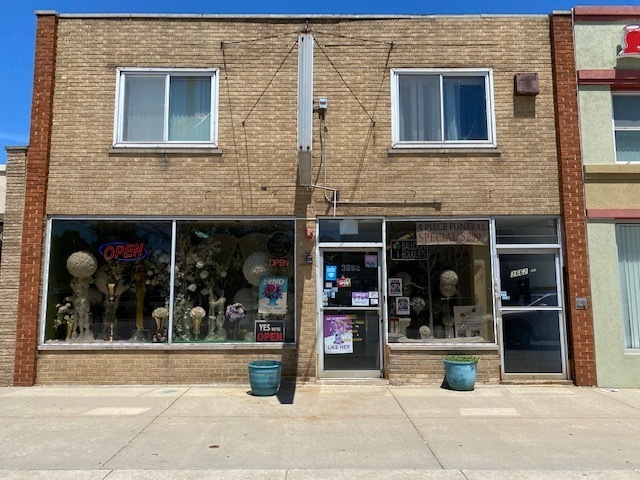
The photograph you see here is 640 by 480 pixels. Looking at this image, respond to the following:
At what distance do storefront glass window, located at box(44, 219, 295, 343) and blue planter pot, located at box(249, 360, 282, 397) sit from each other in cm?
106

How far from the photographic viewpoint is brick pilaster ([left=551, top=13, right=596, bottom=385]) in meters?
8.75

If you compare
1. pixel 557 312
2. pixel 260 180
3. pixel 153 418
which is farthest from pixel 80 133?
pixel 557 312

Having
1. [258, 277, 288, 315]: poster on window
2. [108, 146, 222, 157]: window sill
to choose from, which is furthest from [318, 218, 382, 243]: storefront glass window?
[108, 146, 222, 157]: window sill

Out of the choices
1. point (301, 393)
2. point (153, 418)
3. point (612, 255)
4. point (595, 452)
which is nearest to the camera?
point (595, 452)

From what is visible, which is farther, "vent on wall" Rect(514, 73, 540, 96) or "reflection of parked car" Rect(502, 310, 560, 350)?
"vent on wall" Rect(514, 73, 540, 96)

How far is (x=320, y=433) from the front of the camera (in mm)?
6109

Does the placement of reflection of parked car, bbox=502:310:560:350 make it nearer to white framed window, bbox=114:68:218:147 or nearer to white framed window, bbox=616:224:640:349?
white framed window, bbox=616:224:640:349

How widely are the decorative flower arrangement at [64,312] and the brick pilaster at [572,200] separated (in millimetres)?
8433

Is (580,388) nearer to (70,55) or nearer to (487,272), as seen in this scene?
(487,272)

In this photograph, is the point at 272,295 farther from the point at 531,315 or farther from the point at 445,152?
the point at 531,315

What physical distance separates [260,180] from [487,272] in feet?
13.8

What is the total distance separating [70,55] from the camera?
9.36 meters

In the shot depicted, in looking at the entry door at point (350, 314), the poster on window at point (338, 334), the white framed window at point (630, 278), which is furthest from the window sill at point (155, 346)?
the white framed window at point (630, 278)

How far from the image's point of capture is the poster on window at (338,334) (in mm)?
8977
